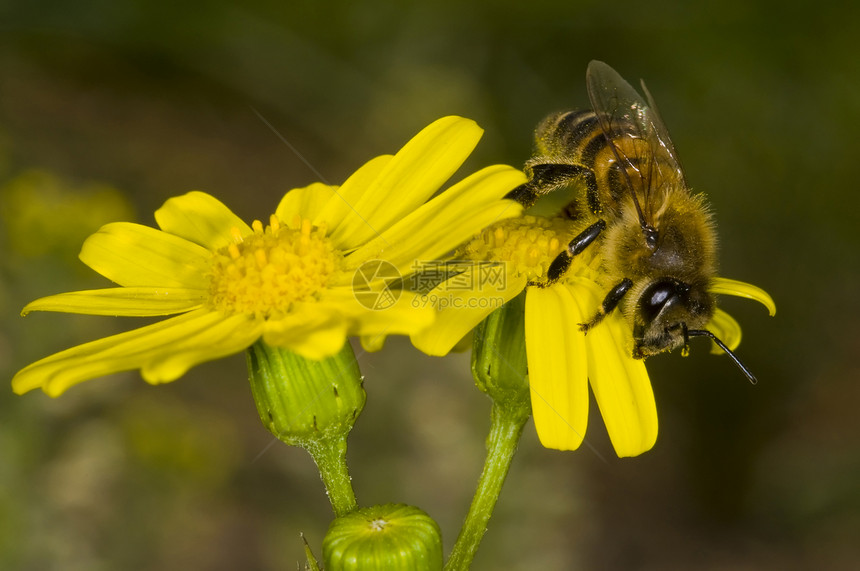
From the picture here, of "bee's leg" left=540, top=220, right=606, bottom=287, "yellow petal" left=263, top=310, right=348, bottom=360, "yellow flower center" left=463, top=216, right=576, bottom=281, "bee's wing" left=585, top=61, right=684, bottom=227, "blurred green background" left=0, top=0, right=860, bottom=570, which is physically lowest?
"blurred green background" left=0, top=0, right=860, bottom=570

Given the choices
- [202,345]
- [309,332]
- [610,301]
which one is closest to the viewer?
[309,332]

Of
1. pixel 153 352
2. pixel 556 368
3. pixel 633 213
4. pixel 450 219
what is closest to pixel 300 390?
pixel 153 352

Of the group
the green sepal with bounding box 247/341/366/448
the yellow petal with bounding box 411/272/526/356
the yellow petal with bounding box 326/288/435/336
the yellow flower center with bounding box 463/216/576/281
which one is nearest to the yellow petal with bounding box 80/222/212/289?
the green sepal with bounding box 247/341/366/448

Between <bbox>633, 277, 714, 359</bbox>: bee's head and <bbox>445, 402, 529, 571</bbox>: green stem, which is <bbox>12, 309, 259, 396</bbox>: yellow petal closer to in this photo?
<bbox>445, 402, 529, 571</bbox>: green stem

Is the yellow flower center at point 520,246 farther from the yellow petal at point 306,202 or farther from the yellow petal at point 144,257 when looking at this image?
the yellow petal at point 144,257

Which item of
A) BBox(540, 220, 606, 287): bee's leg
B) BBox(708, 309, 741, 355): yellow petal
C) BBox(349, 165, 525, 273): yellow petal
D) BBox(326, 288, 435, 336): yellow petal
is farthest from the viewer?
BBox(708, 309, 741, 355): yellow petal

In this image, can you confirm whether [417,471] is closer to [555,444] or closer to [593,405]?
[593,405]

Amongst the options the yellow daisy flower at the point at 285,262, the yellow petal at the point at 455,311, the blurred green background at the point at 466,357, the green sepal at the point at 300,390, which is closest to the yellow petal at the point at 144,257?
the yellow daisy flower at the point at 285,262

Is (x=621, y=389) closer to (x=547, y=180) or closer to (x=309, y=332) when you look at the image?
(x=547, y=180)
